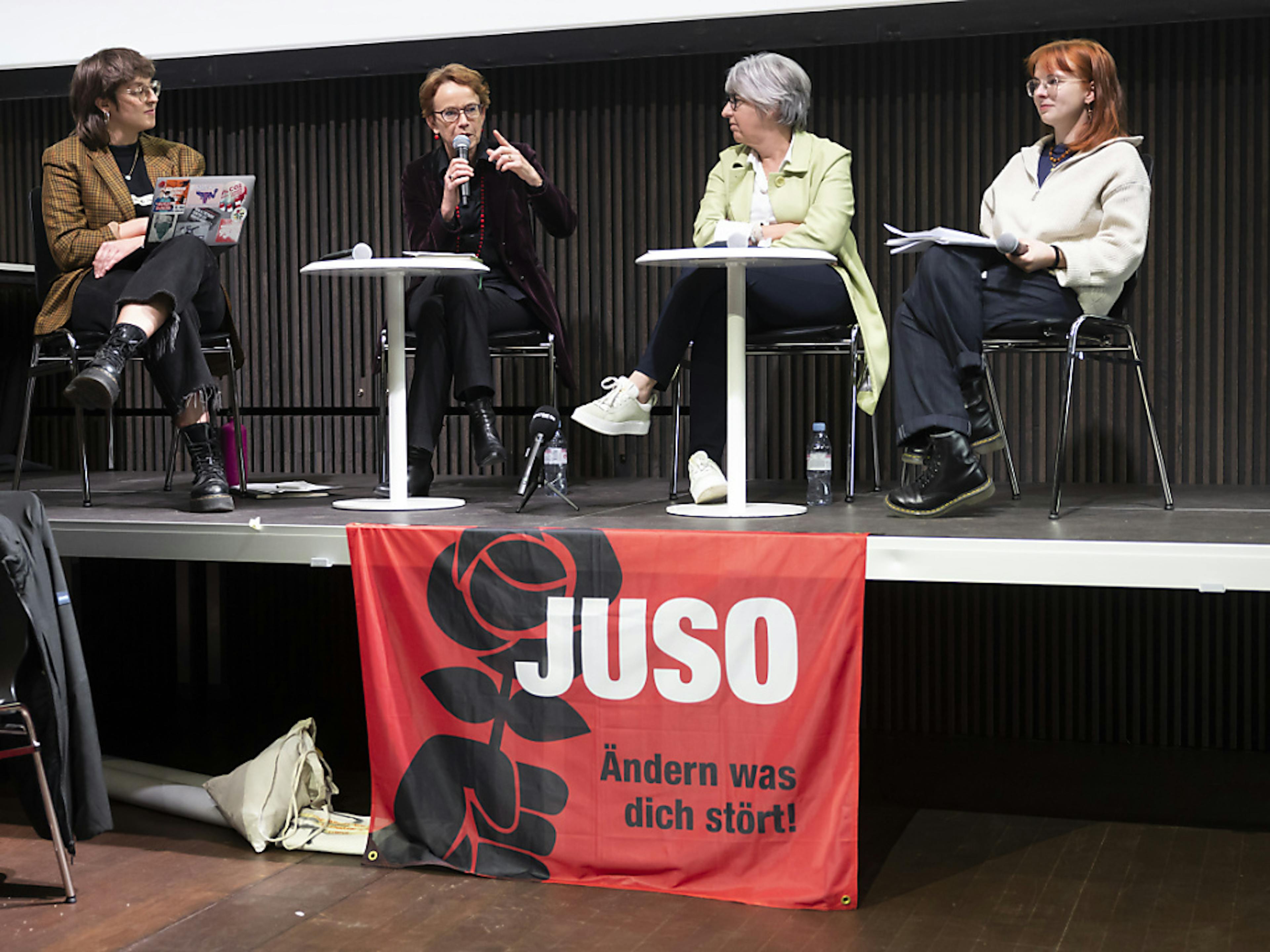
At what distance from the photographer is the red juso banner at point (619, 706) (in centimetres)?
273

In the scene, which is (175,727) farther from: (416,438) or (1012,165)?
(1012,165)

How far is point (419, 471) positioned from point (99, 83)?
1458 millimetres

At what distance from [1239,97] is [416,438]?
2.83 m

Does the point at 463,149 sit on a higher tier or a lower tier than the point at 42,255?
higher

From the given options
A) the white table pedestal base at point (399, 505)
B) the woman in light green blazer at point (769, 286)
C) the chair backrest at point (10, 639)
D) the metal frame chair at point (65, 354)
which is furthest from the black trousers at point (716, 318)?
the chair backrest at point (10, 639)

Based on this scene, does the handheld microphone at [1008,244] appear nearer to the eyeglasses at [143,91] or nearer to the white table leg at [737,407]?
the white table leg at [737,407]

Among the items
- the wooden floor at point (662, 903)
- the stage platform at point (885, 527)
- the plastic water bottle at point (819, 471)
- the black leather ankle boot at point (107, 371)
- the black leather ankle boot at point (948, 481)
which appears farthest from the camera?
the plastic water bottle at point (819, 471)

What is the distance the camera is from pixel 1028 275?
3266 millimetres

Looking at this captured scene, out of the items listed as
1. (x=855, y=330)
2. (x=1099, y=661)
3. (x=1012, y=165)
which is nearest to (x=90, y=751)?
(x=855, y=330)

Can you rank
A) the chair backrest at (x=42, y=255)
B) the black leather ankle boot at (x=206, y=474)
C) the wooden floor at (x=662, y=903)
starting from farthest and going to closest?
the chair backrest at (x=42, y=255), the black leather ankle boot at (x=206, y=474), the wooden floor at (x=662, y=903)

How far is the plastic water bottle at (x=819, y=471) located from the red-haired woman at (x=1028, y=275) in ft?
1.51

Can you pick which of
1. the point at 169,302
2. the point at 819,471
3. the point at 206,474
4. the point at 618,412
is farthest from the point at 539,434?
the point at 169,302

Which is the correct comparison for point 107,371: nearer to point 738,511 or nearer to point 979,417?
point 738,511

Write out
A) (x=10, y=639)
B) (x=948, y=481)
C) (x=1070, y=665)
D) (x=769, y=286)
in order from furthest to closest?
(x=1070, y=665) → (x=769, y=286) → (x=948, y=481) → (x=10, y=639)
